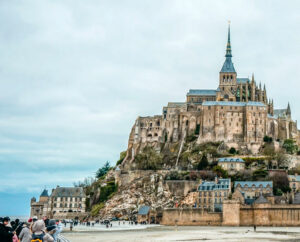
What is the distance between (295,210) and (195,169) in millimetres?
24866

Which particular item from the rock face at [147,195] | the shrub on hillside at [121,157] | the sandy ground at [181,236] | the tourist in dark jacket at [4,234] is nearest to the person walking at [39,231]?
the tourist in dark jacket at [4,234]

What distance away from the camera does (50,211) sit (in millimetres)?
77000

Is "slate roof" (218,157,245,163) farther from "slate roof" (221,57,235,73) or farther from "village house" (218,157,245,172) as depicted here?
"slate roof" (221,57,235,73)

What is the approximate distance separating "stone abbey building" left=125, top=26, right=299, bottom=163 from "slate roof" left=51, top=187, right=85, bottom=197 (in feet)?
60.2

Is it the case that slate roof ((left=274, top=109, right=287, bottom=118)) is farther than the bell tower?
No

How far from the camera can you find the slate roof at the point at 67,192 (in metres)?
78.3

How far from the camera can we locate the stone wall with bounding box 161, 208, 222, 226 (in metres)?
56.6

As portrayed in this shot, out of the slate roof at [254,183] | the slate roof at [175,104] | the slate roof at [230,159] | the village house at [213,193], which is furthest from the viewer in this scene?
the slate roof at [175,104]

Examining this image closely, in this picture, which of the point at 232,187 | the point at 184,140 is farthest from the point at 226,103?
the point at 232,187

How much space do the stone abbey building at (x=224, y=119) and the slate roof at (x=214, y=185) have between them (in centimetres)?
1948

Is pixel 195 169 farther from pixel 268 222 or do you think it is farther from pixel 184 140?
pixel 268 222

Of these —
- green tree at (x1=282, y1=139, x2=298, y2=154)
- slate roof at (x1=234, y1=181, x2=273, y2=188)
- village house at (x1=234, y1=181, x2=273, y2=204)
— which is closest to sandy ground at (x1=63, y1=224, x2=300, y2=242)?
village house at (x1=234, y1=181, x2=273, y2=204)

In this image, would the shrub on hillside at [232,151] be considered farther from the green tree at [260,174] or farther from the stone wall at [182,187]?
the stone wall at [182,187]

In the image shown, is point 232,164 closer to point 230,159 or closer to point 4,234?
point 230,159
